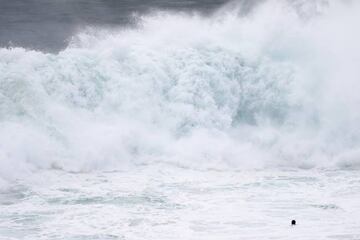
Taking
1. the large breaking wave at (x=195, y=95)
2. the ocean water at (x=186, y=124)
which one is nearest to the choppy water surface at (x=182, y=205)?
the ocean water at (x=186, y=124)

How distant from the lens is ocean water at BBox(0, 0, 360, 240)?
1675 centimetres

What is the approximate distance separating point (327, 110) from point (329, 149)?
Answer: 1724 mm

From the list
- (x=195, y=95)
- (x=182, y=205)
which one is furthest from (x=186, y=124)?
(x=182, y=205)

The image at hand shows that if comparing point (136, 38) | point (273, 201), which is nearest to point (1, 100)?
point (136, 38)

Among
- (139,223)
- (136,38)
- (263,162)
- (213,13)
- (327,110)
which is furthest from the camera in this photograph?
(213,13)

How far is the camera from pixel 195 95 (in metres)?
23.1

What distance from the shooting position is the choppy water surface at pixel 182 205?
15789 millimetres

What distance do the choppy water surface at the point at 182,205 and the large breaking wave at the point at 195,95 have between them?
100 cm

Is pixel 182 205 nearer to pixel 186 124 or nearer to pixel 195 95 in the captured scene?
pixel 186 124

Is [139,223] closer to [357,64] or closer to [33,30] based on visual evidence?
[357,64]

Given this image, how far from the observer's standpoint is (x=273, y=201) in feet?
58.2

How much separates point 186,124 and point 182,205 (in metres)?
5.40

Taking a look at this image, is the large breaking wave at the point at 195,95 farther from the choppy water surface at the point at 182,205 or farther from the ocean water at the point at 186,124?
the choppy water surface at the point at 182,205

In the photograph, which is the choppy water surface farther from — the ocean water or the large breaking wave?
the large breaking wave
